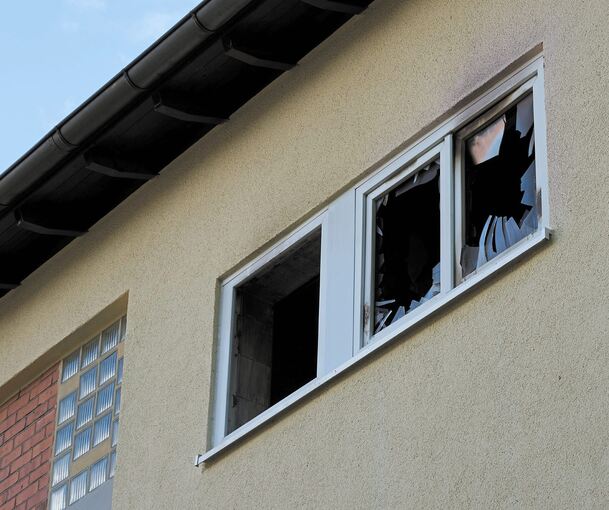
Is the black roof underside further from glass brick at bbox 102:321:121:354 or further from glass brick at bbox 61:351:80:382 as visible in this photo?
glass brick at bbox 61:351:80:382

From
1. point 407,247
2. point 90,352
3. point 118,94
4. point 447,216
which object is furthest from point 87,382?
point 447,216

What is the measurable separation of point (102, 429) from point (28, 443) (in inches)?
38.0

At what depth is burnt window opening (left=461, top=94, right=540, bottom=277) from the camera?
22.9 ft

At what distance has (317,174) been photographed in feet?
27.1

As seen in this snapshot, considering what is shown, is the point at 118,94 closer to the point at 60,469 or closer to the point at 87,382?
the point at 87,382

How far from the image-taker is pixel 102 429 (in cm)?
948

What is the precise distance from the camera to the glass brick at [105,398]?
9541 millimetres

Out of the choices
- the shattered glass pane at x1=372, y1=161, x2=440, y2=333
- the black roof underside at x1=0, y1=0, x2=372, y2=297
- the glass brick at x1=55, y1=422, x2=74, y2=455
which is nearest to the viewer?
the shattered glass pane at x1=372, y1=161, x2=440, y2=333

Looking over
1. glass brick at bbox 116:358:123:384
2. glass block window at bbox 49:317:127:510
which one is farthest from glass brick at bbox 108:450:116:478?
glass brick at bbox 116:358:123:384

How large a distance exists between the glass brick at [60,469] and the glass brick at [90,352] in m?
0.62

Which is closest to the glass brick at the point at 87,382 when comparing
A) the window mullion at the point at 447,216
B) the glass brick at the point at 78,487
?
the glass brick at the point at 78,487

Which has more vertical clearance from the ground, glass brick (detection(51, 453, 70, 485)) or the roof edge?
the roof edge

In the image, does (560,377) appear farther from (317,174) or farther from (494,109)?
(317,174)

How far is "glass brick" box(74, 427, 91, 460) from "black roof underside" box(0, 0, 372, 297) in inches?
50.7
